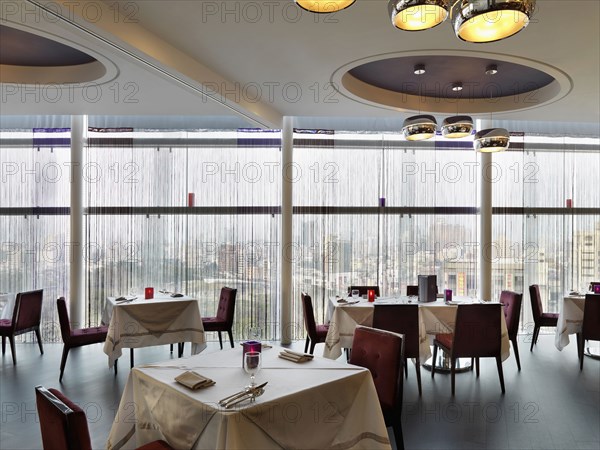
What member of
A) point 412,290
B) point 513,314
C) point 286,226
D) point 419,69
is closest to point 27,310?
point 286,226

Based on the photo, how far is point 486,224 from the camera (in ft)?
23.2

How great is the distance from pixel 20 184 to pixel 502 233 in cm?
757

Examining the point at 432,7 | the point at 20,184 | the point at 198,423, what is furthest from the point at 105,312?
the point at 432,7

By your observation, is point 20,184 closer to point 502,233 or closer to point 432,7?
point 432,7

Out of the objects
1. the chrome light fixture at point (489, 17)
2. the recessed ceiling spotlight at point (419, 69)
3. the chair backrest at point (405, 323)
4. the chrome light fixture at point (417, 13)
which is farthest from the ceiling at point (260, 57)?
the chair backrest at point (405, 323)

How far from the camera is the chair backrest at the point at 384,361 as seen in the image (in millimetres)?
2965

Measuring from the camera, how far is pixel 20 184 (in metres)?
6.84

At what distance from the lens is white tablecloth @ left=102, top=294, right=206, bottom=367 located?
17.0ft

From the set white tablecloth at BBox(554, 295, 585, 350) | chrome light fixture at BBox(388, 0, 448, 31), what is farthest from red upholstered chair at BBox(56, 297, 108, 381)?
white tablecloth at BBox(554, 295, 585, 350)

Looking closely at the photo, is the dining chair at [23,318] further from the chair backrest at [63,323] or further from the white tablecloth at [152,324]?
the chair backrest at [63,323]

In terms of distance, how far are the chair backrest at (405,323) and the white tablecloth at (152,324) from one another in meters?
2.47

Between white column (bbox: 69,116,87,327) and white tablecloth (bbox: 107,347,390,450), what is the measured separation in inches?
181

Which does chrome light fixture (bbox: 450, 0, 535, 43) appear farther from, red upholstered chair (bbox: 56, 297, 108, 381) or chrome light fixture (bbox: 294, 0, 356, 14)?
red upholstered chair (bbox: 56, 297, 108, 381)

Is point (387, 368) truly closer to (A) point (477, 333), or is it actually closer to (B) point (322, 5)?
(A) point (477, 333)
